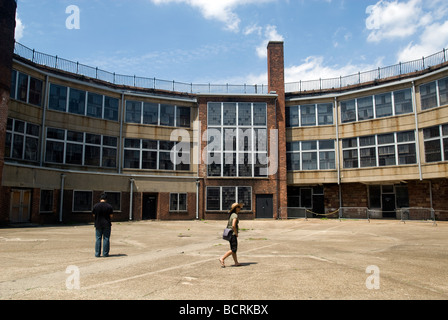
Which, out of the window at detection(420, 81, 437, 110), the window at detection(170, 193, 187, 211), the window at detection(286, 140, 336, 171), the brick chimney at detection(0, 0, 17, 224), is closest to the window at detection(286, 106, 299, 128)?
the window at detection(286, 140, 336, 171)

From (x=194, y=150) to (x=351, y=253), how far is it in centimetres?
2158

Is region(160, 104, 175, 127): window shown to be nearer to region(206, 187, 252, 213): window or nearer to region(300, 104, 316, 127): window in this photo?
region(206, 187, 252, 213): window

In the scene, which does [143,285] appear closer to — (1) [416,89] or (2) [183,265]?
(2) [183,265]

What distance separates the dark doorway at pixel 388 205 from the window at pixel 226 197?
36.7 feet

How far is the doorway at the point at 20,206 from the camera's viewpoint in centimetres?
2097

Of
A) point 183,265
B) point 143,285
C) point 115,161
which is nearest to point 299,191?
point 115,161

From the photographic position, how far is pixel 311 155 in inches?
1246

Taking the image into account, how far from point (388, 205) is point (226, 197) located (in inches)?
529

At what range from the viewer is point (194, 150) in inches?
1245

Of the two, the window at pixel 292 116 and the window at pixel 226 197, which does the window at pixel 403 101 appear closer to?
A: the window at pixel 292 116

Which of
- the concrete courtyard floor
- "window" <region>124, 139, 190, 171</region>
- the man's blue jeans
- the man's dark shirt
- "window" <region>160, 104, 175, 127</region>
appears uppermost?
"window" <region>160, 104, 175, 127</region>

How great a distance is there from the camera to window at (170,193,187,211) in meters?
29.9

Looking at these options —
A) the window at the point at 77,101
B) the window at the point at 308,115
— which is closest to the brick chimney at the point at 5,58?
the window at the point at 77,101

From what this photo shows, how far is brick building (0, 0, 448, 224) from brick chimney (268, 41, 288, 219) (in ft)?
0.30
